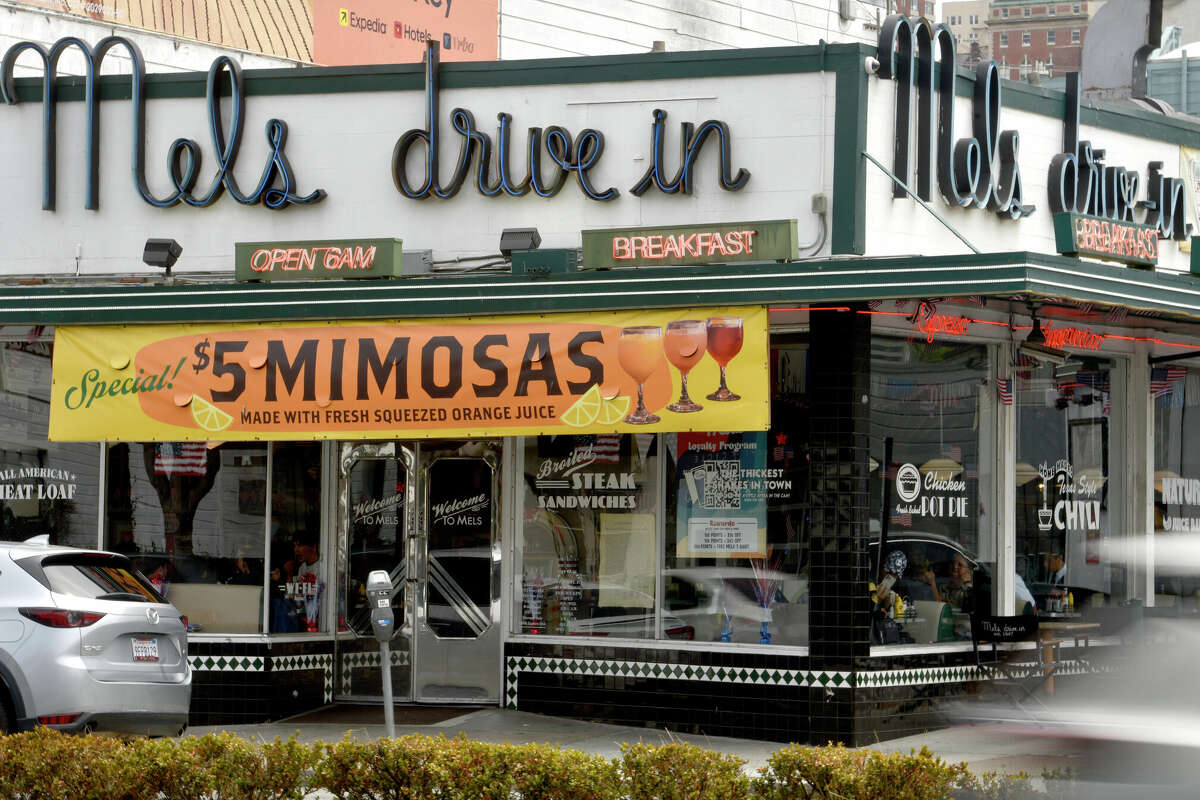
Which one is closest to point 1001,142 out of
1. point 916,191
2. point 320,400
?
point 916,191

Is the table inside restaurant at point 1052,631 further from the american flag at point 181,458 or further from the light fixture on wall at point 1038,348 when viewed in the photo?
the american flag at point 181,458

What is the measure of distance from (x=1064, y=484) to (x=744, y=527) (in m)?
3.45

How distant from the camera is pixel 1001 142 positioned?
12.9 metres

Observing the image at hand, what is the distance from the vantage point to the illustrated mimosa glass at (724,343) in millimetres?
11461

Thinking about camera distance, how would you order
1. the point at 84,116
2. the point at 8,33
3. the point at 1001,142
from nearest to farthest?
1. the point at 1001,142
2. the point at 84,116
3. the point at 8,33

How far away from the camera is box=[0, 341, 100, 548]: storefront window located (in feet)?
46.0

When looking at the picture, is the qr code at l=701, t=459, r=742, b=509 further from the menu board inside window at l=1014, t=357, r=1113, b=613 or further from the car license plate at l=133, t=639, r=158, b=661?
the car license plate at l=133, t=639, r=158, b=661

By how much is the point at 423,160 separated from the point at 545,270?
1.79 metres

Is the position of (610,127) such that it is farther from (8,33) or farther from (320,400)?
(8,33)

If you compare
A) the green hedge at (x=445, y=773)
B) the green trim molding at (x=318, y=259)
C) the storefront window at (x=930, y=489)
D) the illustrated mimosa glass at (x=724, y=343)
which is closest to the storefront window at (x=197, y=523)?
the green trim molding at (x=318, y=259)

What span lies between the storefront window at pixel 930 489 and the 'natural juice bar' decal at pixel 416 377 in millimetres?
1743

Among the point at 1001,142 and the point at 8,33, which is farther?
the point at 8,33

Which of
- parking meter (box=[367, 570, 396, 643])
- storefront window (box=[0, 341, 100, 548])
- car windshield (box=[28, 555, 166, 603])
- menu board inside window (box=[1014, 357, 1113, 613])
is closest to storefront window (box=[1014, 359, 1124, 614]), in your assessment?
menu board inside window (box=[1014, 357, 1113, 613])

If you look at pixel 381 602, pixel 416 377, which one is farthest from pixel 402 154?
pixel 381 602
